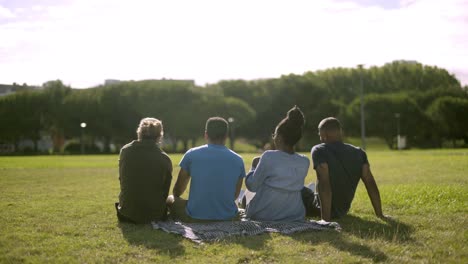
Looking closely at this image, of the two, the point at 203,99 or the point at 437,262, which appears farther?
the point at 203,99

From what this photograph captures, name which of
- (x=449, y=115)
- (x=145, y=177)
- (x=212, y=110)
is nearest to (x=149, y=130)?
(x=145, y=177)

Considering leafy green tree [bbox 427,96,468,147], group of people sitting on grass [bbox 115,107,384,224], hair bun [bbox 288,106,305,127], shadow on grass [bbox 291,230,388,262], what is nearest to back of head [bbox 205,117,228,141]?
group of people sitting on grass [bbox 115,107,384,224]

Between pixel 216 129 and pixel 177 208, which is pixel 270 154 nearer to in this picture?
pixel 216 129

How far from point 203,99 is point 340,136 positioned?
67.6 meters

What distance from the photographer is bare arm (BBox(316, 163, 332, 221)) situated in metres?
7.86

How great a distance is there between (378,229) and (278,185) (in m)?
1.58

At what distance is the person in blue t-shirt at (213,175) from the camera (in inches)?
296

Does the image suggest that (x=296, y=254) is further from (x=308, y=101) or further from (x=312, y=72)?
(x=312, y=72)

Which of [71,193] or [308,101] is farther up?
[308,101]

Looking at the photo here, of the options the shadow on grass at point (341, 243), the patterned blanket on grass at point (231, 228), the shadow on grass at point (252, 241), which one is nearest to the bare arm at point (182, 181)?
the patterned blanket on grass at point (231, 228)

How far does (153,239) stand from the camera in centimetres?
690

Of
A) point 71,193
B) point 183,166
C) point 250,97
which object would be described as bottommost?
point 71,193

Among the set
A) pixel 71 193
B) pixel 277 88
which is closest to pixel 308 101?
pixel 277 88

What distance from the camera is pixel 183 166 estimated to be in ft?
24.9
